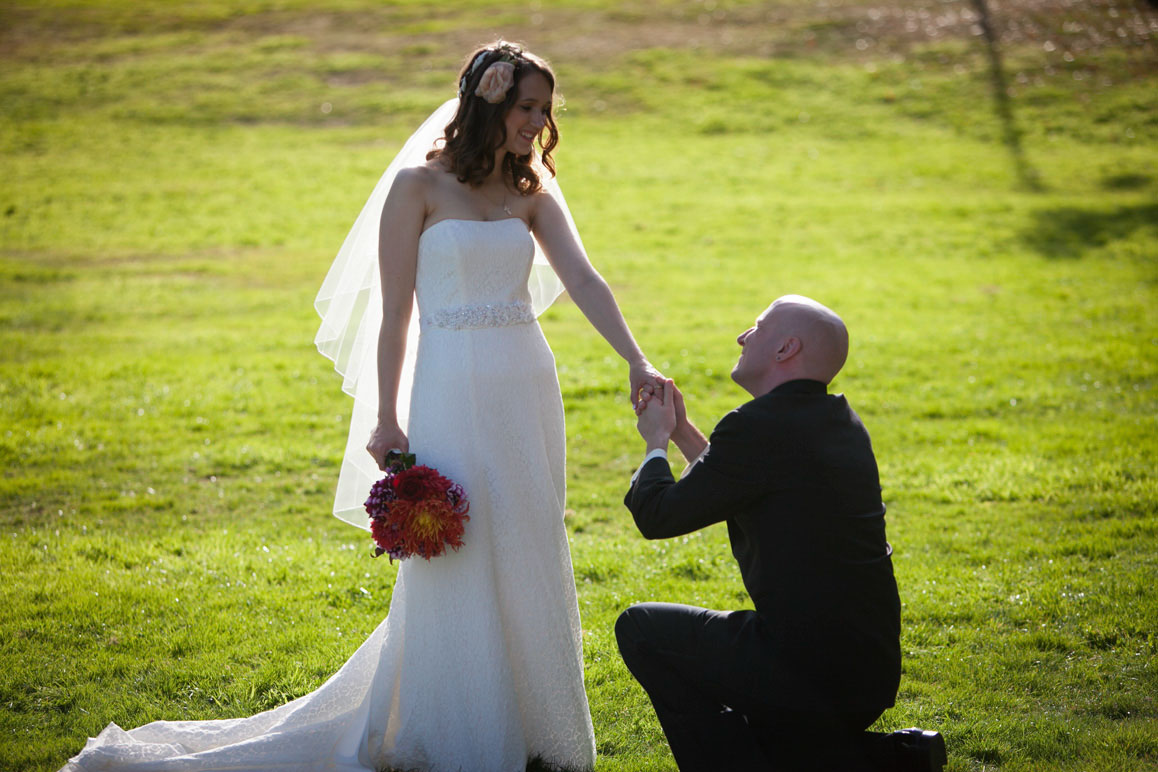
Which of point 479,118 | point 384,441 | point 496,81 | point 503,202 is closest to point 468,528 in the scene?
point 384,441

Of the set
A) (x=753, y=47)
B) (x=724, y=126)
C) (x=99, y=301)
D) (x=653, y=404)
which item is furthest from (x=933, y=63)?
(x=653, y=404)

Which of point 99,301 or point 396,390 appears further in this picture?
point 99,301

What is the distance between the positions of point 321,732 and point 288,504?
3.83m

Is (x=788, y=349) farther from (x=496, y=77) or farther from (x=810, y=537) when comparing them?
(x=496, y=77)

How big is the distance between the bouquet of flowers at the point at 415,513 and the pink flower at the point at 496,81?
1.55 m

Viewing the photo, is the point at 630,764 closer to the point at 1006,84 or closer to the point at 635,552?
the point at 635,552

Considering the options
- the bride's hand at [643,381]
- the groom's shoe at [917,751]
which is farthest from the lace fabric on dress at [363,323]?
the groom's shoe at [917,751]

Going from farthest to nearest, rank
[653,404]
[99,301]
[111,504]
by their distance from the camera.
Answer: [99,301], [111,504], [653,404]

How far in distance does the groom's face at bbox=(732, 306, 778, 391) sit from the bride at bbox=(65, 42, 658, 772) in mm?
628

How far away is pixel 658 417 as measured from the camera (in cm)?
420

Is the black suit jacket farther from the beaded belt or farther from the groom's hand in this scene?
the beaded belt

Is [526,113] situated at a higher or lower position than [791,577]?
higher

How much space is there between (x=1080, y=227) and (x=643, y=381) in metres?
17.1

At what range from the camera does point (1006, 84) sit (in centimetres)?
2791
